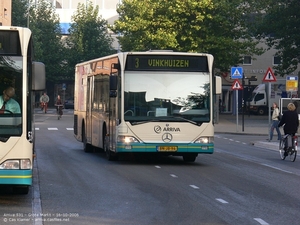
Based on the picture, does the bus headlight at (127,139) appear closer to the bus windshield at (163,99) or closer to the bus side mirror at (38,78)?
the bus windshield at (163,99)

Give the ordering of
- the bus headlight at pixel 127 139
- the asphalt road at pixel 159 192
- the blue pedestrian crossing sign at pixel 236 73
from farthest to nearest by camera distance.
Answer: the blue pedestrian crossing sign at pixel 236 73 < the bus headlight at pixel 127 139 < the asphalt road at pixel 159 192

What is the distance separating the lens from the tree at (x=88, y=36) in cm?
8638

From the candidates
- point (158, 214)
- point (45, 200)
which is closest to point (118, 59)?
point (45, 200)

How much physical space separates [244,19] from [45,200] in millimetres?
47216

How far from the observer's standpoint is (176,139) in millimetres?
18953

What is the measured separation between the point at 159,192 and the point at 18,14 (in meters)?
76.8

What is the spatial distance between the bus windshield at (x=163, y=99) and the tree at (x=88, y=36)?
67.5 metres

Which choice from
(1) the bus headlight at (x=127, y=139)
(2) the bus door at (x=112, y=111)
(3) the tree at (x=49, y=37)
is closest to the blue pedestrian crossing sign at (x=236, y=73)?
(2) the bus door at (x=112, y=111)

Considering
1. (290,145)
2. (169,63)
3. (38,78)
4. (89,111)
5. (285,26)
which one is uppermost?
(285,26)

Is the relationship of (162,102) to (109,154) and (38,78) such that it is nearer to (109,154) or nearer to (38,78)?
(109,154)

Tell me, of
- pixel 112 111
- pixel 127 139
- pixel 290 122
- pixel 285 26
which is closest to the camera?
pixel 127 139

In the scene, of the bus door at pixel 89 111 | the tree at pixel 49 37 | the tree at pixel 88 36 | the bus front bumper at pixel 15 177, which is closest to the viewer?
the bus front bumper at pixel 15 177

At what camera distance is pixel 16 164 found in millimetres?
11461

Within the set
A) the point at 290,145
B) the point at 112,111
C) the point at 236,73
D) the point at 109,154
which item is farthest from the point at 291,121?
the point at 236,73
